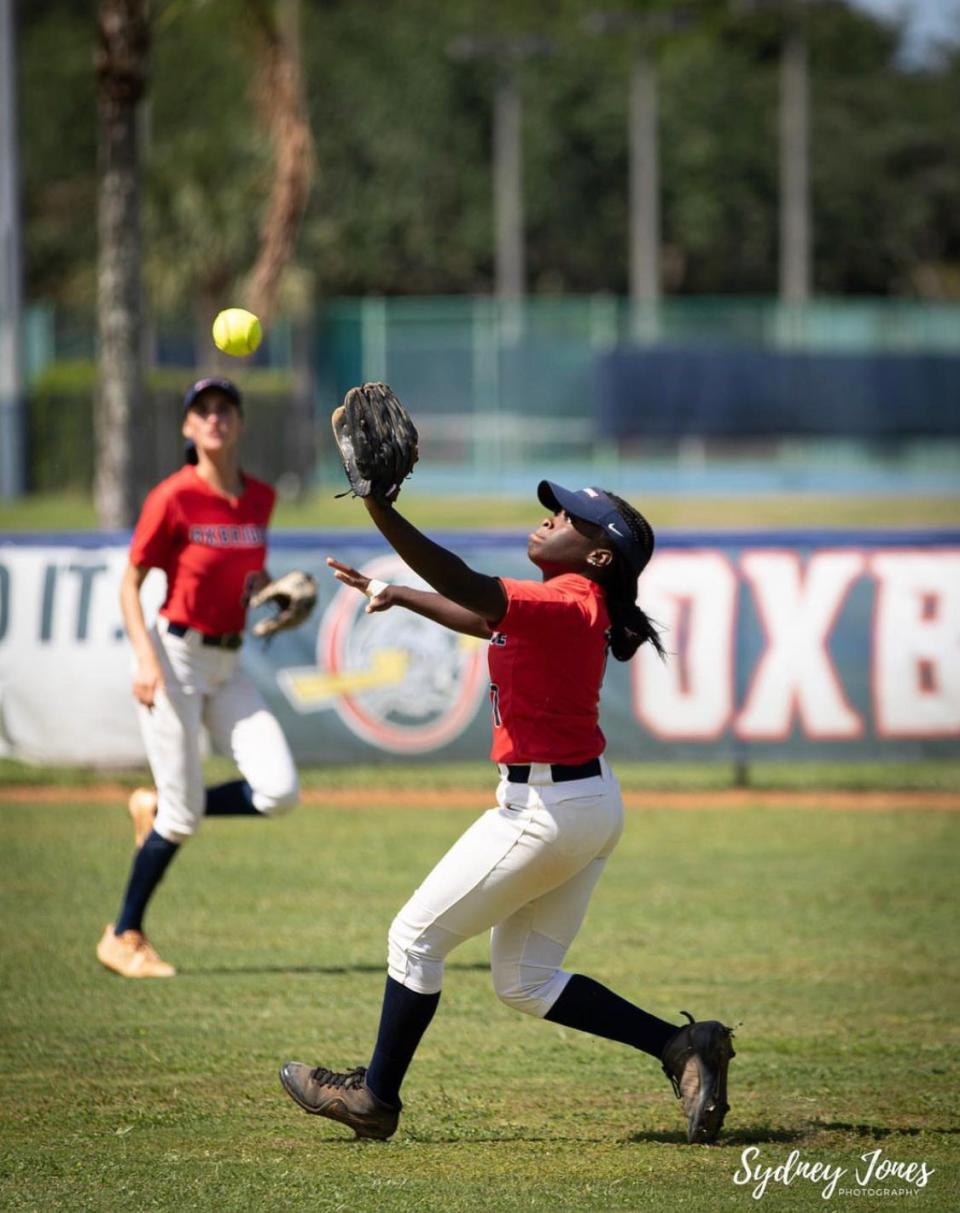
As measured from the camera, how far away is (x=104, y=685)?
11.1m

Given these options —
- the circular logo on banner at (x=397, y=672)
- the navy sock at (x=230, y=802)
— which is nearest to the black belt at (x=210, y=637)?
the navy sock at (x=230, y=802)

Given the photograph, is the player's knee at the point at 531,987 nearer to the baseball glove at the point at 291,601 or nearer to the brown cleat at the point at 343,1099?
the brown cleat at the point at 343,1099

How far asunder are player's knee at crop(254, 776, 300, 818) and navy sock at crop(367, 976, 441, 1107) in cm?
203

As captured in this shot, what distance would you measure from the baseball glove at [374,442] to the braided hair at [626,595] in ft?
2.04

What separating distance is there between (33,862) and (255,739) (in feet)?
8.87

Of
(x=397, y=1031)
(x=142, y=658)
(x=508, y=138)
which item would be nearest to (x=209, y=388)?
(x=142, y=658)

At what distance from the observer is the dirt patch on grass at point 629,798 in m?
10.9

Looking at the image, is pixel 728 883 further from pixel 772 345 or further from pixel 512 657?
pixel 772 345

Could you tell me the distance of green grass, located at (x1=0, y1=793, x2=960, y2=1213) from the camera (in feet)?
15.6

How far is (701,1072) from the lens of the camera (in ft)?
16.2

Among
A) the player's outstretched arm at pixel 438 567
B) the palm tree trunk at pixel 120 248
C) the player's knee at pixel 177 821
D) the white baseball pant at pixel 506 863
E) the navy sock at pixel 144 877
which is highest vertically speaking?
the palm tree trunk at pixel 120 248

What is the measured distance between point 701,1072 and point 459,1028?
5.41 feet

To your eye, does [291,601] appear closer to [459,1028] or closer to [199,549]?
[199,549]

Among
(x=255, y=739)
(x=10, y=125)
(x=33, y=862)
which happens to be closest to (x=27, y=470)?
(x=10, y=125)
